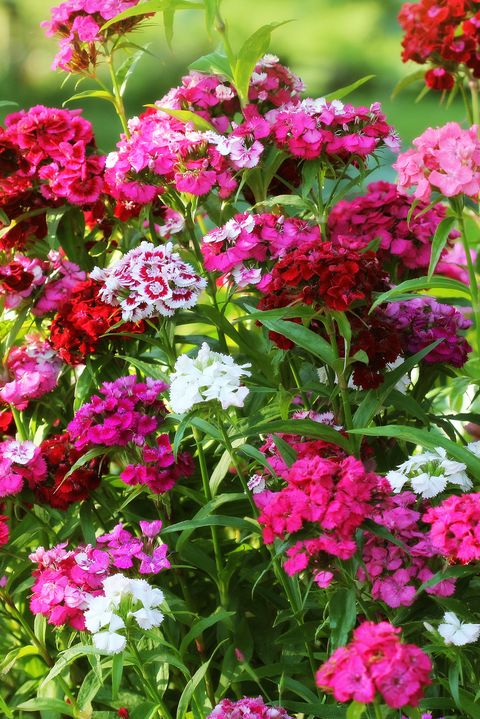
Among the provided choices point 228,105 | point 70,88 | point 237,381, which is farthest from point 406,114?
point 237,381

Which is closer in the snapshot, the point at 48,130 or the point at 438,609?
the point at 438,609

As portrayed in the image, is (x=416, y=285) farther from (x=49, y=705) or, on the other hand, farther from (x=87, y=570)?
(x=49, y=705)

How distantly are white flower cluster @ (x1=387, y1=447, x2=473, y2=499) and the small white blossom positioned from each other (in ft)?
0.74

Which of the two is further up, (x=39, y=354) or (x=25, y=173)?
(x=25, y=173)

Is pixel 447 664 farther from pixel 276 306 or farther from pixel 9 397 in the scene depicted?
pixel 9 397

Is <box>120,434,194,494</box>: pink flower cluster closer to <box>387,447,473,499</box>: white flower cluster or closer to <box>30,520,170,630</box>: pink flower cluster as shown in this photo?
<box>30,520,170,630</box>: pink flower cluster

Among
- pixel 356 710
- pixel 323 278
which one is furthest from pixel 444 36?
pixel 356 710

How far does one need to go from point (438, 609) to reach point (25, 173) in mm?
1376

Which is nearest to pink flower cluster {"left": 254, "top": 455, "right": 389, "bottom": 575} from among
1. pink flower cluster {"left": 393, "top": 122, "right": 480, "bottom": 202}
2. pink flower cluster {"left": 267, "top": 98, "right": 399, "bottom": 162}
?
pink flower cluster {"left": 393, "top": 122, "right": 480, "bottom": 202}

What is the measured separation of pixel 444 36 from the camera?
2998mm

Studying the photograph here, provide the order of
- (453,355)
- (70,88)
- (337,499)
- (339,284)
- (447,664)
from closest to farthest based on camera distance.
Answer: (337,499)
(339,284)
(447,664)
(453,355)
(70,88)

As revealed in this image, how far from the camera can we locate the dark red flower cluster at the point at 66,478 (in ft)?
7.06

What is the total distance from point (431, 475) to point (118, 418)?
622mm

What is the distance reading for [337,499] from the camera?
1.57m
